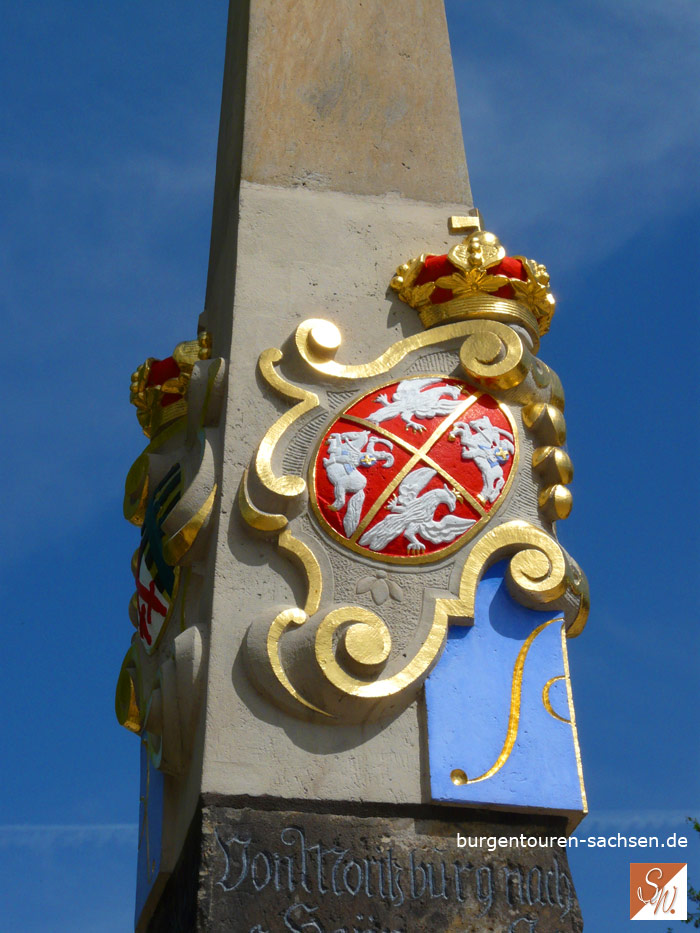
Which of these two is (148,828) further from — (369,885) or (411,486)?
(411,486)

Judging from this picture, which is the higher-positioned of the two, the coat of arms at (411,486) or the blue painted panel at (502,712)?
the coat of arms at (411,486)

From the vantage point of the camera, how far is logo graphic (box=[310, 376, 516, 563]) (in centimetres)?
561

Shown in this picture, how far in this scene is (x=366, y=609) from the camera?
5.45 meters

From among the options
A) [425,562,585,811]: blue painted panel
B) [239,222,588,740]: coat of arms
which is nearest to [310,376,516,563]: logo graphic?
[239,222,588,740]: coat of arms

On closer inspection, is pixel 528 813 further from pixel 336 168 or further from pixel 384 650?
pixel 336 168

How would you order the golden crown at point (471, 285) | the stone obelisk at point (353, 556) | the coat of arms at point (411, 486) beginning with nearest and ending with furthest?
the stone obelisk at point (353, 556) < the coat of arms at point (411, 486) < the golden crown at point (471, 285)

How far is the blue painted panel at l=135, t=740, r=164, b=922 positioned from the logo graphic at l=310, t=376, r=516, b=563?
1.26 meters

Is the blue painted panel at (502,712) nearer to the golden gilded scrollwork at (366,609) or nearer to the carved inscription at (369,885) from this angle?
the golden gilded scrollwork at (366,609)

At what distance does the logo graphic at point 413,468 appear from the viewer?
5.61m

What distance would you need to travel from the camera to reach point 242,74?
7020 millimetres

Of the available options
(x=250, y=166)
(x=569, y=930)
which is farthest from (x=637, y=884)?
(x=250, y=166)

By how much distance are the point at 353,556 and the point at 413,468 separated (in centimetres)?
40

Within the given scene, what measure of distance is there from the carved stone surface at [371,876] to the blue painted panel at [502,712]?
0.51ft

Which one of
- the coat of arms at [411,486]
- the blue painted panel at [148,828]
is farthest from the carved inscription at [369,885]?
the blue painted panel at [148,828]
